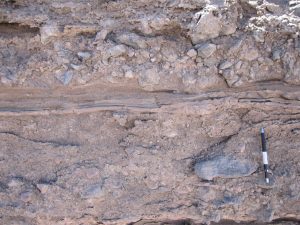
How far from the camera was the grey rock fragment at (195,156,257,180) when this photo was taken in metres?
2.36

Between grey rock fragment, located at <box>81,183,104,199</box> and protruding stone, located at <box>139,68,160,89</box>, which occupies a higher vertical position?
protruding stone, located at <box>139,68,160,89</box>

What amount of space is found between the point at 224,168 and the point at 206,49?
69cm

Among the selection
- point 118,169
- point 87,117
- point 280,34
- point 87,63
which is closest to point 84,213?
point 118,169

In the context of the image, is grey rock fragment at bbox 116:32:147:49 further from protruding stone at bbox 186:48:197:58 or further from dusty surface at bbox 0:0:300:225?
protruding stone at bbox 186:48:197:58

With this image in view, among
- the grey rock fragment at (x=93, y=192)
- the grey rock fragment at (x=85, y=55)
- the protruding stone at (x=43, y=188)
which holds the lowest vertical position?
the grey rock fragment at (x=93, y=192)

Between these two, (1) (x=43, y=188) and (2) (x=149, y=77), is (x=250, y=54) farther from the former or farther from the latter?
(1) (x=43, y=188)

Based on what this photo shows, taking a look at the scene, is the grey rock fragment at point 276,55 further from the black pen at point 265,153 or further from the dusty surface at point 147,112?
the black pen at point 265,153

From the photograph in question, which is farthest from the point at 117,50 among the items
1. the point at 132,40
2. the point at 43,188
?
the point at 43,188

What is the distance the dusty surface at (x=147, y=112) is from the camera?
92.3 inches

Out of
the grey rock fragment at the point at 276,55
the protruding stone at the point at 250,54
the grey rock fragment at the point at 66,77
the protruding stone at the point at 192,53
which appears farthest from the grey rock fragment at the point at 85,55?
the grey rock fragment at the point at 276,55

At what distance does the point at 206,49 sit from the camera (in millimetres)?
2322

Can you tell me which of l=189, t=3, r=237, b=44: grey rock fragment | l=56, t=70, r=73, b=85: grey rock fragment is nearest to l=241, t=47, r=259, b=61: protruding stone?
l=189, t=3, r=237, b=44: grey rock fragment

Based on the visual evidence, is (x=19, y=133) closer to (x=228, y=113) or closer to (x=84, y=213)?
(x=84, y=213)

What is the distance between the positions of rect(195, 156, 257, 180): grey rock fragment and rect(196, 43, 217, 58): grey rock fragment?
605 mm
